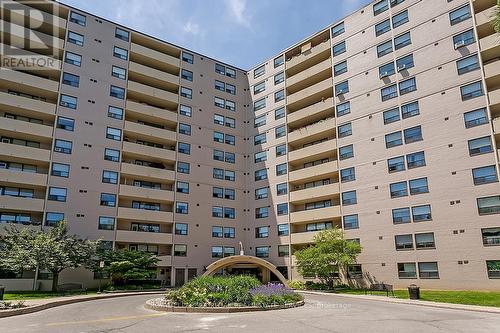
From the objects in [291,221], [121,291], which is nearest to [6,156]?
[121,291]

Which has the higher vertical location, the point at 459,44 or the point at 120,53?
the point at 120,53

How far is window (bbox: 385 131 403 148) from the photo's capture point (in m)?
39.7

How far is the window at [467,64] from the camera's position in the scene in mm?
35562

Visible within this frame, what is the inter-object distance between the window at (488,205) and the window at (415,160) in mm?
6258

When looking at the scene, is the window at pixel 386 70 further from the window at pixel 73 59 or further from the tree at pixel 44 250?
the tree at pixel 44 250

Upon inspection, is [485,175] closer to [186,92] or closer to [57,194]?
[186,92]

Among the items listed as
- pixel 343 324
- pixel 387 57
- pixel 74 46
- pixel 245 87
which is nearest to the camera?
pixel 343 324

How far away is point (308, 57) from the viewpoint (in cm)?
5125

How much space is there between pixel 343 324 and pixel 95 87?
4099 centimetres

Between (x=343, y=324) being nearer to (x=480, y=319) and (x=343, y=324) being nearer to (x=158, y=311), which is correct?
(x=480, y=319)

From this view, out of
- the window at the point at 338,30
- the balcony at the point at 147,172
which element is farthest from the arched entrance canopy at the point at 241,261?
the window at the point at 338,30

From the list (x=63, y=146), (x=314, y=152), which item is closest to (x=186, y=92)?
(x=63, y=146)

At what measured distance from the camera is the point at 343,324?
51.4ft

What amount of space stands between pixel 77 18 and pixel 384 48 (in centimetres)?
3646
